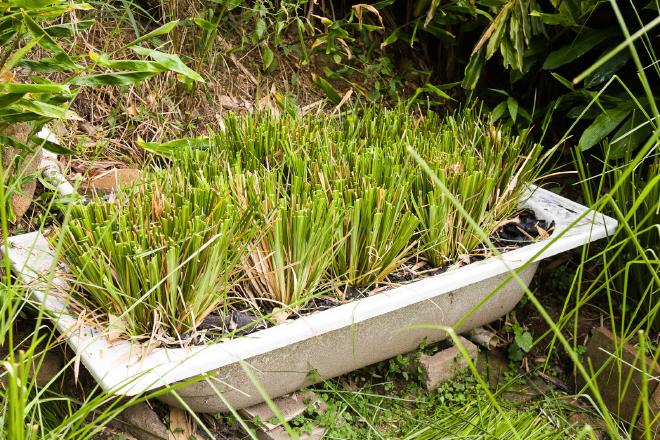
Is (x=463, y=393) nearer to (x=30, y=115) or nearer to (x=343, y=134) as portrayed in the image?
(x=343, y=134)

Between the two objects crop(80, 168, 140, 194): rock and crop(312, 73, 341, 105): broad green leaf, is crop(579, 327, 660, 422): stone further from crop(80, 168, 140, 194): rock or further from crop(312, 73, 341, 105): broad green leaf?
crop(80, 168, 140, 194): rock

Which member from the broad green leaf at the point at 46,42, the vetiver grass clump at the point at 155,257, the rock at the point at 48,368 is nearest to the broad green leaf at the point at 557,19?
the vetiver grass clump at the point at 155,257

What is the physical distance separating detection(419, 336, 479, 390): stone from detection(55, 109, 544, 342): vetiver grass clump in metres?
0.30

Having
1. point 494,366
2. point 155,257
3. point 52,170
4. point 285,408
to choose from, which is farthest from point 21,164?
point 494,366

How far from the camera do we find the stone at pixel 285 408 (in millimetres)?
1439

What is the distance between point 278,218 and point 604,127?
1.05m

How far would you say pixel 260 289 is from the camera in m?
1.40

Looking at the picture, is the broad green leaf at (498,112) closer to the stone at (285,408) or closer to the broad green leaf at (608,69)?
the broad green leaf at (608,69)

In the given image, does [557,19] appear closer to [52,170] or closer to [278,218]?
[278,218]

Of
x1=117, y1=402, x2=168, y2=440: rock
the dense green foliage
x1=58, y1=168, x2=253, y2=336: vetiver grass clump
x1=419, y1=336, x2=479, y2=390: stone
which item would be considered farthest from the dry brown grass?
x1=419, y1=336, x2=479, y2=390: stone

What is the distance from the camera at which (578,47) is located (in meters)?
1.95

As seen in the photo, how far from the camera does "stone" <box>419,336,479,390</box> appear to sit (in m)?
1.70

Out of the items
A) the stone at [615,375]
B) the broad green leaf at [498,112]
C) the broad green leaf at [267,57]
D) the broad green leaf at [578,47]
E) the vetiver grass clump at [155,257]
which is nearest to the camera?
the vetiver grass clump at [155,257]

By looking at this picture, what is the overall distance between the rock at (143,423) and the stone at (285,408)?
0.55 ft
